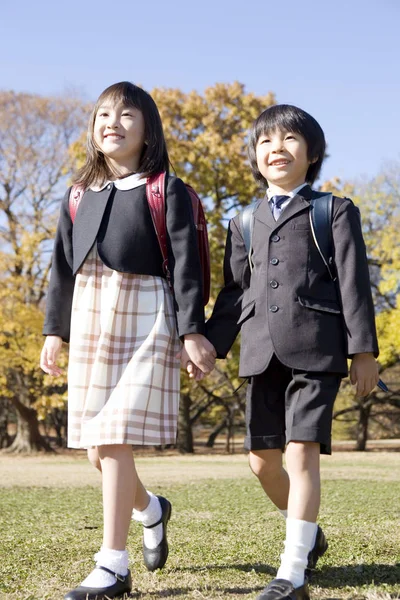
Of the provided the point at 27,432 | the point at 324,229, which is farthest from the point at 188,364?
the point at 27,432

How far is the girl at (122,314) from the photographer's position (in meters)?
2.91

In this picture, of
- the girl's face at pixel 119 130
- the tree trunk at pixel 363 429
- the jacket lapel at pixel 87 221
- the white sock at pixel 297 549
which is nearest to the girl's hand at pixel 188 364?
the jacket lapel at pixel 87 221

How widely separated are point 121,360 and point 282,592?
1.06 meters

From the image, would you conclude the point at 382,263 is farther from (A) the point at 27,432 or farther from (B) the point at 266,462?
(B) the point at 266,462

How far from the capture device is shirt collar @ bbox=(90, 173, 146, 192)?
3193mm

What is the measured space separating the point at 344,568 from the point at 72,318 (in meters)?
1.57

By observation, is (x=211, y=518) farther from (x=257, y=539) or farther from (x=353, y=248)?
(x=353, y=248)

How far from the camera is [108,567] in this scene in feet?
9.11

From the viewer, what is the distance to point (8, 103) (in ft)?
91.5

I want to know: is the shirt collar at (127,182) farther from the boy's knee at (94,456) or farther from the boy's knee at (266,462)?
the boy's knee at (266,462)

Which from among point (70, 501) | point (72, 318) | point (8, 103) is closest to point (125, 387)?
point (72, 318)

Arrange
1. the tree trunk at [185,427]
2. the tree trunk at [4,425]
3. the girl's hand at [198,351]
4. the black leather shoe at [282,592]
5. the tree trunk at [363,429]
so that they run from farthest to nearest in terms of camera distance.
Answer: the tree trunk at [4,425]
the tree trunk at [363,429]
the tree trunk at [185,427]
the girl's hand at [198,351]
the black leather shoe at [282,592]

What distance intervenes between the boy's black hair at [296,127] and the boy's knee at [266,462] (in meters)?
1.20

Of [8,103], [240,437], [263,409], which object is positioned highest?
[8,103]
